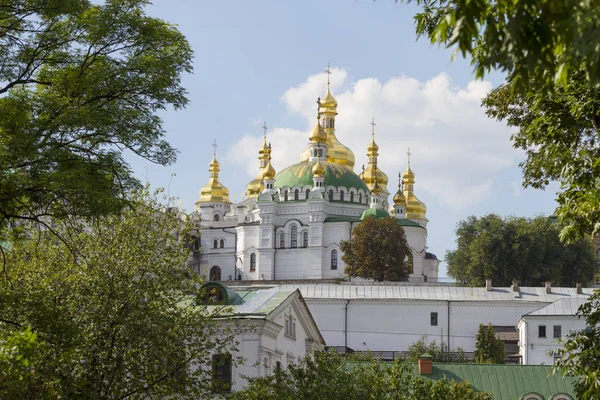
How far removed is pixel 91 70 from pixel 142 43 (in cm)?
106

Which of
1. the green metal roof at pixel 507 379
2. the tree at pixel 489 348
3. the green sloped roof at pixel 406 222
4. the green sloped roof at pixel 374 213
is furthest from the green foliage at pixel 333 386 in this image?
the green sloped roof at pixel 406 222

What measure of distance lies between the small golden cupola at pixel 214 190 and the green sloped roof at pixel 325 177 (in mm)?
14697

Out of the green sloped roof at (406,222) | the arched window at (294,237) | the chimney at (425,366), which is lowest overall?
the chimney at (425,366)

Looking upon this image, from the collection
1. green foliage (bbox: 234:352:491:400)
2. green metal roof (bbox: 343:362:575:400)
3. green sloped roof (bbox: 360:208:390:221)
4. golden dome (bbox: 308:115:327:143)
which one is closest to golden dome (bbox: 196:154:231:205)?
golden dome (bbox: 308:115:327:143)

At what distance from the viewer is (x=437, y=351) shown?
6425 centimetres

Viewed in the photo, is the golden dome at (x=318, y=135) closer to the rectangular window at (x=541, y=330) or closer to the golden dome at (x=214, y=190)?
the golden dome at (x=214, y=190)

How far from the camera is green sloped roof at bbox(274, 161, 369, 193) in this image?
104625 millimetres

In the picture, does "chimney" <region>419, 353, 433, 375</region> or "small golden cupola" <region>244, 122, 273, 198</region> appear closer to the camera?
"chimney" <region>419, 353, 433, 375</region>

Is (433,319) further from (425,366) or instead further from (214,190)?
(214,190)

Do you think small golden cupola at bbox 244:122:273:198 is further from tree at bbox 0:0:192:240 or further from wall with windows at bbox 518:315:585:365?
tree at bbox 0:0:192:240

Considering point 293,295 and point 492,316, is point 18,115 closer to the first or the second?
point 293,295

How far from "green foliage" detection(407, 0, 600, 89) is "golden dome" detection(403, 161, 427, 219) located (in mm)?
105552

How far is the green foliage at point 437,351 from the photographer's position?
6244cm

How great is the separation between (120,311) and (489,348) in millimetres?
42902
